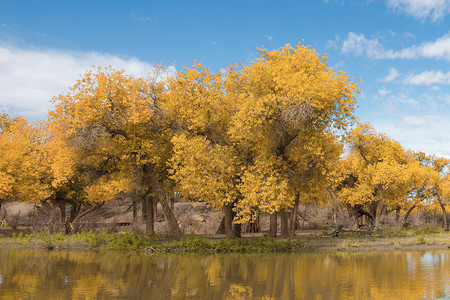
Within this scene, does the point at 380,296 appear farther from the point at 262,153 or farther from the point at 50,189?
the point at 50,189

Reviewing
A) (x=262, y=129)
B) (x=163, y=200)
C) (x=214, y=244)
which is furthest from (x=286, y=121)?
(x=163, y=200)

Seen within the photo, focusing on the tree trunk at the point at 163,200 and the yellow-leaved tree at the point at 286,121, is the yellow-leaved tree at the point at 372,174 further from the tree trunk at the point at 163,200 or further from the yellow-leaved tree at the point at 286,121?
the tree trunk at the point at 163,200

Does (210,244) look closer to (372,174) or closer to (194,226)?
(194,226)

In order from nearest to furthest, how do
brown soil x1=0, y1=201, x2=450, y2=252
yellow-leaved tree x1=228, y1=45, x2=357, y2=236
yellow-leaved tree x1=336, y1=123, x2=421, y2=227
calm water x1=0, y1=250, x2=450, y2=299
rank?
calm water x1=0, y1=250, x2=450, y2=299
yellow-leaved tree x1=228, y1=45, x2=357, y2=236
brown soil x1=0, y1=201, x2=450, y2=252
yellow-leaved tree x1=336, y1=123, x2=421, y2=227

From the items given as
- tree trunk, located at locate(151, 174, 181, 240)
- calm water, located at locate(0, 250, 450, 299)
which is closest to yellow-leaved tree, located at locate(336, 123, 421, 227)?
tree trunk, located at locate(151, 174, 181, 240)

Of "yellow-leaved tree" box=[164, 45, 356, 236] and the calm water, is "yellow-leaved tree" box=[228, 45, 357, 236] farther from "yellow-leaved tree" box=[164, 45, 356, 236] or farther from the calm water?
the calm water

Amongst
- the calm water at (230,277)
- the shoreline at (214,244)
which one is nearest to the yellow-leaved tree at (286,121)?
the shoreline at (214,244)

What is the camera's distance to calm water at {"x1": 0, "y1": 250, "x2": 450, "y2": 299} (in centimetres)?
1196

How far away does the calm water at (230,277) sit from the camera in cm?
1196

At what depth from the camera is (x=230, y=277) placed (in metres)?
15.3

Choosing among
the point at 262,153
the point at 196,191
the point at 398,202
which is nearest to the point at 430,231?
the point at 398,202

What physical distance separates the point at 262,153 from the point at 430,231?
836 inches

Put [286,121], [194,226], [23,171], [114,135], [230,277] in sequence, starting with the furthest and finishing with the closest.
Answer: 1. [194,226]
2. [23,171]
3. [114,135]
4. [286,121]
5. [230,277]

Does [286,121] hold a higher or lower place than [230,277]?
higher
